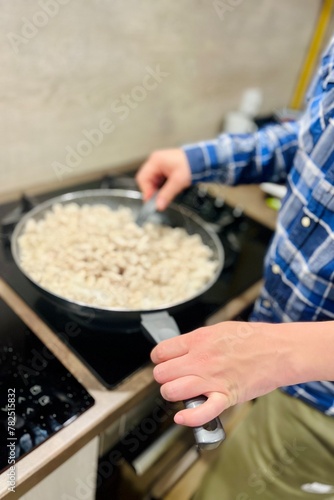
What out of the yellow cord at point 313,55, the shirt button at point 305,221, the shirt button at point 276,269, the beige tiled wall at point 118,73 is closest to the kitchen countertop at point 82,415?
the shirt button at point 276,269

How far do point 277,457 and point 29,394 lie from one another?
0.50m

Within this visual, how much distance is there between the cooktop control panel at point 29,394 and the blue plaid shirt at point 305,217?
0.35m

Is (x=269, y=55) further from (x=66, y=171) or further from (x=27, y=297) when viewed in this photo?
(x=27, y=297)

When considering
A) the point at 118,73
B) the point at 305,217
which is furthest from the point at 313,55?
the point at 305,217

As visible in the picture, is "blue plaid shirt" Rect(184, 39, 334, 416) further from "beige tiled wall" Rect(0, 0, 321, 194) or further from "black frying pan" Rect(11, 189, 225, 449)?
"beige tiled wall" Rect(0, 0, 321, 194)

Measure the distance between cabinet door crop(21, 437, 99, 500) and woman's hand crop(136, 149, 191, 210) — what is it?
446 mm

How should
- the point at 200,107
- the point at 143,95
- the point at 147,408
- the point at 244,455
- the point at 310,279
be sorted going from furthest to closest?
the point at 200,107, the point at 143,95, the point at 147,408, the point at 244,455, the point at 310,279

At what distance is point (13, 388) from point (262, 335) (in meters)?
0.34

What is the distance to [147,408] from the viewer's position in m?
0.90

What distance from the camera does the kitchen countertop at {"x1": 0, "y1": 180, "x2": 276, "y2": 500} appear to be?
18.1 inches

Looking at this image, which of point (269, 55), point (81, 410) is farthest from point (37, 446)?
point (269, 55)

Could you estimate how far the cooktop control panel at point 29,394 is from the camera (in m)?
0.48

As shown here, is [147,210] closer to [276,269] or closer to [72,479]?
[276,269]

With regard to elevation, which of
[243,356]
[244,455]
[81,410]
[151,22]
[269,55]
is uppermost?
[151,22]
